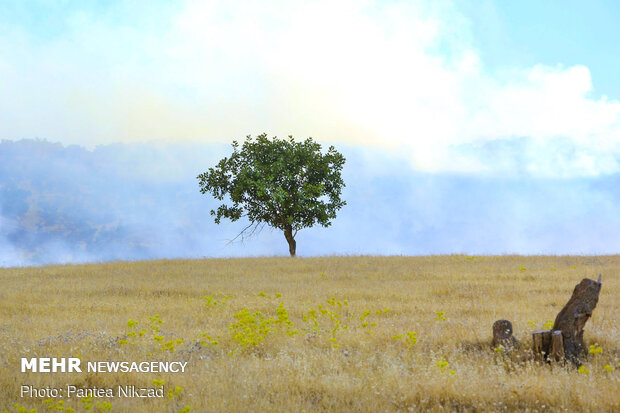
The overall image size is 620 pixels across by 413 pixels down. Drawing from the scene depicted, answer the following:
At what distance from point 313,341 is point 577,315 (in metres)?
4.86

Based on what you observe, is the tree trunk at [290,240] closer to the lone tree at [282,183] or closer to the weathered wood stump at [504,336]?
the lone tree at [282,183]

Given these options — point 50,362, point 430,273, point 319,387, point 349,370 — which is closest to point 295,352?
point 349,370

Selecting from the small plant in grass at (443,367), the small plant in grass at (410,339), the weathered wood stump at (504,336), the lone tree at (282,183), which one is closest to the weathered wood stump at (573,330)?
the weathered wood stump at (504,336)

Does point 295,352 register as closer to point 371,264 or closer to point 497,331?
point 497,331

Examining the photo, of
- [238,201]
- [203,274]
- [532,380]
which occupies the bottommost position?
[532,380]

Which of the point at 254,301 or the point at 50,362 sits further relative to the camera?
the point at 254,301

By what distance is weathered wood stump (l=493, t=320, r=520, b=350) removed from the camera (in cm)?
1045

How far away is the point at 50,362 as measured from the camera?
32.3 feet

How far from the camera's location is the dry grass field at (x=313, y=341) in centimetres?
795

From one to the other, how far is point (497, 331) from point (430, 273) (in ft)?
41.6

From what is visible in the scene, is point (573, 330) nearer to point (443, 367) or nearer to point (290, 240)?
point (443, 367)

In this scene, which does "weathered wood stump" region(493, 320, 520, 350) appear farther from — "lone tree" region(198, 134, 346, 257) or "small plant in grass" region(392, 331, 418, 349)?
"lone tree" region(198, 134, 346, 257)

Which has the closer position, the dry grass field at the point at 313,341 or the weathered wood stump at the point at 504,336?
the dry grass field at the point at 313,341

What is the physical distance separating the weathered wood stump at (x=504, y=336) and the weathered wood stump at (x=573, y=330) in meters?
0.38
